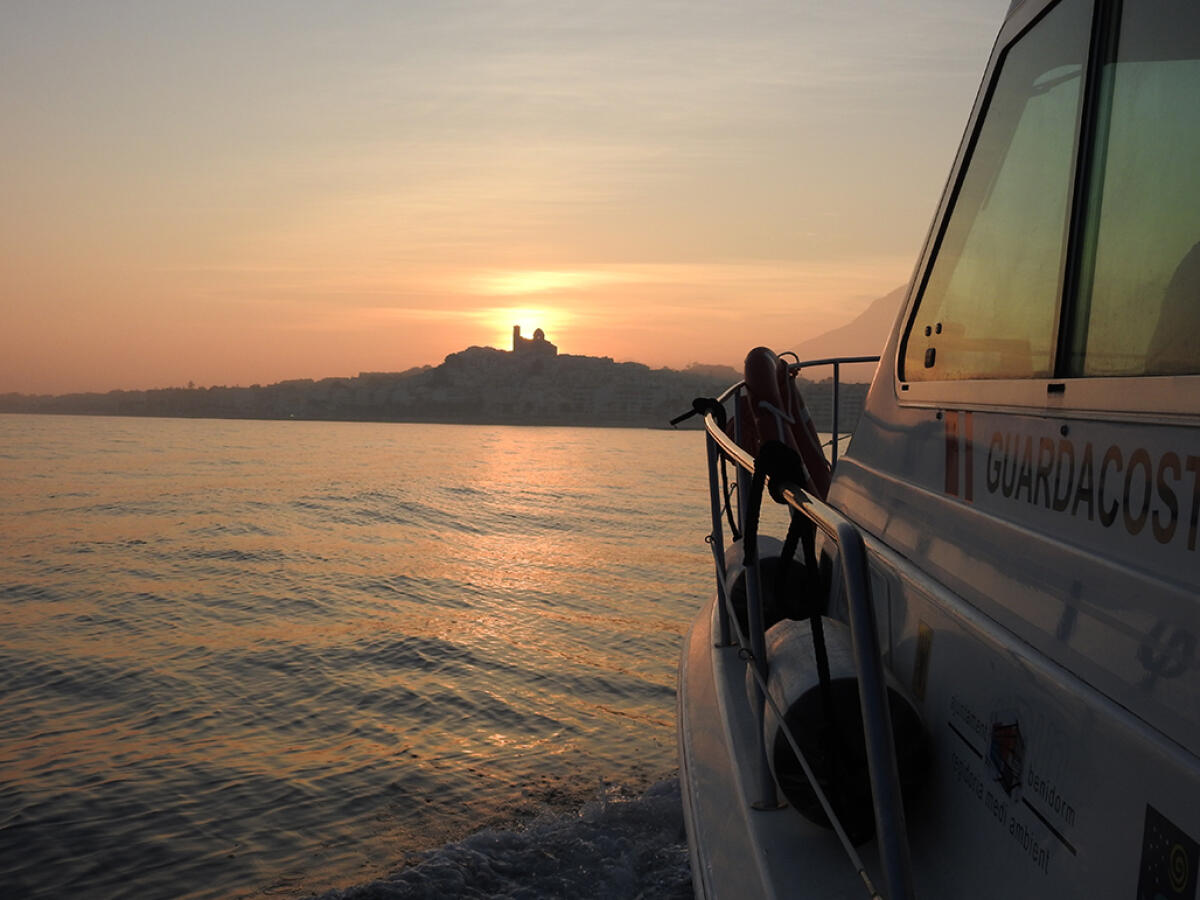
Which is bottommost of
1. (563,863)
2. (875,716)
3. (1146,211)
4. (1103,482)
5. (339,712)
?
(339,712)

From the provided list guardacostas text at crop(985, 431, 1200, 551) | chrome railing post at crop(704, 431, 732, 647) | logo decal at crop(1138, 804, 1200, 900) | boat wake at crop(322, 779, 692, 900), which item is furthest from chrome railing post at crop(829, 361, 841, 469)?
logo decal at crop(1138, 804, 1200, 900)

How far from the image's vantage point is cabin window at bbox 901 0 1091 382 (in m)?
1.89

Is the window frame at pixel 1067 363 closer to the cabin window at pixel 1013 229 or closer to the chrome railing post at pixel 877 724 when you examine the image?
the cabin window at pixel 1013 229

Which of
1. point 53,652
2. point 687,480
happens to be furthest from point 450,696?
point 687,480

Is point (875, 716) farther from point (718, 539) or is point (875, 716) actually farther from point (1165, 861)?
point (718, 539)

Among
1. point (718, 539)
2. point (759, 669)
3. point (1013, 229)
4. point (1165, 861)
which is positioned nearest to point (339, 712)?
point (718, 539)

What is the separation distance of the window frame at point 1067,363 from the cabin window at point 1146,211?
0.03 m

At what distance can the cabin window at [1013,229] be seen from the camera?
1893 mm

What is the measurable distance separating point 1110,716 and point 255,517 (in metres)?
23.9

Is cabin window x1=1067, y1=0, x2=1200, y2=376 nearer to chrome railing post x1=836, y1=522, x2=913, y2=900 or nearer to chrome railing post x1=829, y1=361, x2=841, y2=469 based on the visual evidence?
chrome railing post x1=836, y1=522, x2=913, y2=900

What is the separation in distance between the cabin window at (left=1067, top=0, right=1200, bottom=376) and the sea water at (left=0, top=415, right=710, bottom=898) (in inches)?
142

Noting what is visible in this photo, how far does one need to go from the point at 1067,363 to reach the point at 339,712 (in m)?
7.33

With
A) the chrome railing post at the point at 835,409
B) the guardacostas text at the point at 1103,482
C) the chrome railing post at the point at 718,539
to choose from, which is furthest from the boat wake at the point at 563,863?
the guardacostas text at the point at 1103,482

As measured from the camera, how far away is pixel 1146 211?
1554 millimetres
